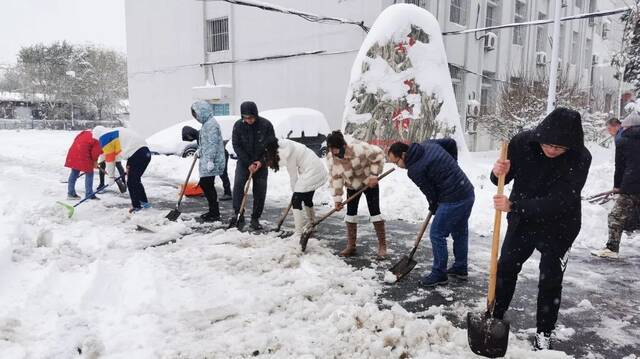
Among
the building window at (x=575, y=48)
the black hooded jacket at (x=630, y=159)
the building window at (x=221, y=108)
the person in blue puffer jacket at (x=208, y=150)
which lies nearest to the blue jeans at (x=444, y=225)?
the black hooded jacket at (x=630, y=159)

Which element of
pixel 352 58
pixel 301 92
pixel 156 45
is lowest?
pixel 301 92

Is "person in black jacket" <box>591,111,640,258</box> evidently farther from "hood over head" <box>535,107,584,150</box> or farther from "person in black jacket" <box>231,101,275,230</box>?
"person in black jacket" <box>231,101,275,230</box>

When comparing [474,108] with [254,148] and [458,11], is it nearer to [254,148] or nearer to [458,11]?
[458,11]

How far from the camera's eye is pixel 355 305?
3.79 metres

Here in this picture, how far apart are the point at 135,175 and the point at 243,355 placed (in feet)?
16.5

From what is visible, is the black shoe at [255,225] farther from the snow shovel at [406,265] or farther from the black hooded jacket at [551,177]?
the black hooded jacket at [551,177]

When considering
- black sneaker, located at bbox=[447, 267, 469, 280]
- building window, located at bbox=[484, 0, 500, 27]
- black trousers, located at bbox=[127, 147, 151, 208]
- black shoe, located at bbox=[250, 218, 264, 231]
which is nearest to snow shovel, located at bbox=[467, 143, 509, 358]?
black sneaker, located at bbox=[447, 267, 469, 280]

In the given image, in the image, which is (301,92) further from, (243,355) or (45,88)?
(45,88)

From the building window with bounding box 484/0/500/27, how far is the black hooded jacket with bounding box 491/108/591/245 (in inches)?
758

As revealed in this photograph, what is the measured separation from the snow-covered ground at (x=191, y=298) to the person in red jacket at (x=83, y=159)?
1757mm

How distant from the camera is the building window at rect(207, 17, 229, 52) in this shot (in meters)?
19.5

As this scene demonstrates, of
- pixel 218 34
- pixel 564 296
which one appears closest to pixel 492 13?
pixel 218 34

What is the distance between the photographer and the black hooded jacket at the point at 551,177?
276cm

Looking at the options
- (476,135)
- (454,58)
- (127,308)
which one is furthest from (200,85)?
(127,308)
